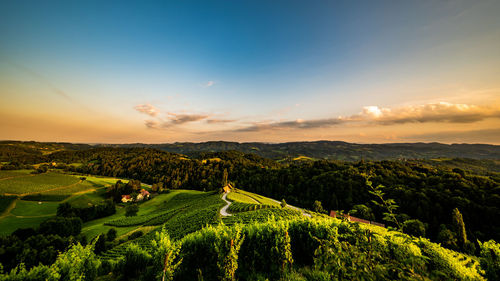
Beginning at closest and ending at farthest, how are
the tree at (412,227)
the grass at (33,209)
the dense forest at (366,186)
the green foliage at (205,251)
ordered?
the tree at (412,227)
the green foliage at (205,251)
the dense forest at (366,186)
the grass at (33,209)

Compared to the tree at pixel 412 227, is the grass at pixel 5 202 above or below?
below

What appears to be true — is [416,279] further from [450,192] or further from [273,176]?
[273,176]

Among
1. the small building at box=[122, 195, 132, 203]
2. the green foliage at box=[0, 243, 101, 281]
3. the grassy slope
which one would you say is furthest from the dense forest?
the grassy slope

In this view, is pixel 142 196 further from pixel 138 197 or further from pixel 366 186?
pixel 366 186

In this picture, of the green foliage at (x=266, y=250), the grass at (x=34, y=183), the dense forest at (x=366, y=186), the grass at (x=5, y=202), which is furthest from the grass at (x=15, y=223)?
the green foliage at (x=266, y=250)

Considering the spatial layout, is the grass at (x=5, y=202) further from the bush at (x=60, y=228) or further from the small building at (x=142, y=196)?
the small building at (x=142, y=196)

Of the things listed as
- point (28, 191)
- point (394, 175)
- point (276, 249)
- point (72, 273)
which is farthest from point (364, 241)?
point (28, 191)

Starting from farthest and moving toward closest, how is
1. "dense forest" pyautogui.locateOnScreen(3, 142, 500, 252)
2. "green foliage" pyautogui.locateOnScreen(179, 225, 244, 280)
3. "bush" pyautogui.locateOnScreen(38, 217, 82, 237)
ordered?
1. "dense forest" pyautogui.locateOnScreen(3, 142, 500, 252)
2. "bush" pyautogui.locateOnScreen(38, 217, 82, 237)
3. "green foliage" pyautogui.locateOnScreen(179, 225, 244, 280)

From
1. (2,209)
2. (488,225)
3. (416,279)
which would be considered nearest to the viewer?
Answer: (416,279)

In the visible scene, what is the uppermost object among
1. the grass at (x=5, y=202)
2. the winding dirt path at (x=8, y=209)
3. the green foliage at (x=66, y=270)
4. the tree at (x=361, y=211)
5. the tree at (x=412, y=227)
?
the tree at (x=361, y=211)

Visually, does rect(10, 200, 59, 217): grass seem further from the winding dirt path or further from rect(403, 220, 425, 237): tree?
rect(403, 220, 425, 237): tree

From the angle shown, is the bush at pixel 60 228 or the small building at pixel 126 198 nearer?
the bush at pixel 60 228
